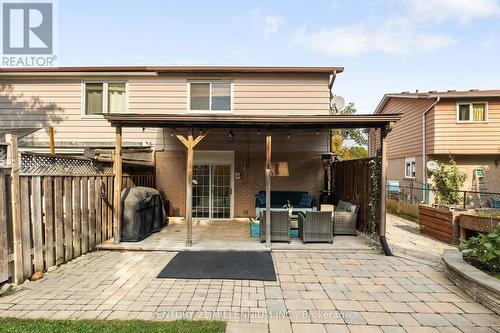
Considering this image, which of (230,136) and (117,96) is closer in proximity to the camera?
(230,136)

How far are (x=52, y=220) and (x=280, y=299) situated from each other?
432 centimetres

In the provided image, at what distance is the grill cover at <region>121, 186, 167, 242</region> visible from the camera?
657cm

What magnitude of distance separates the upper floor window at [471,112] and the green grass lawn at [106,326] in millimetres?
13943

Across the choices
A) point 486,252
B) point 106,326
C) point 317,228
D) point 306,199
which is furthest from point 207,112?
point 486,252

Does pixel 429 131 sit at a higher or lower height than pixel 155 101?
lower

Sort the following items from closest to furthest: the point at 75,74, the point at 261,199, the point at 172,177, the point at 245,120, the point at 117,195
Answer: the point at 245,120, the point at 117,195, the point at 261,199, the point at 75,74, the point at 172,177

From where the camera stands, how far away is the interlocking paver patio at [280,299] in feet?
10.9

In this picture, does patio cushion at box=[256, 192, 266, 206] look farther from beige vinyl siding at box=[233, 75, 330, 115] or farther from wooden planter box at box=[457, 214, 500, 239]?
wooden planter box at box=[457, 214, 500, 239]

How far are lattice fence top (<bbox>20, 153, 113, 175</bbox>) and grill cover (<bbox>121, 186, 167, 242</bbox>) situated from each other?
925 millimetres

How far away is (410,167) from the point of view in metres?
14.3

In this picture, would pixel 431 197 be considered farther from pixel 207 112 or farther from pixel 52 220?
pixel 52 220

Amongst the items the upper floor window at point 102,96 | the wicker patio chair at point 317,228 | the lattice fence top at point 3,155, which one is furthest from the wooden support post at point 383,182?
the upper floor window at point 102,96

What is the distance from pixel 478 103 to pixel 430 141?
8.50 ft

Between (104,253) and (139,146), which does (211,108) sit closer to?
(139,146)
